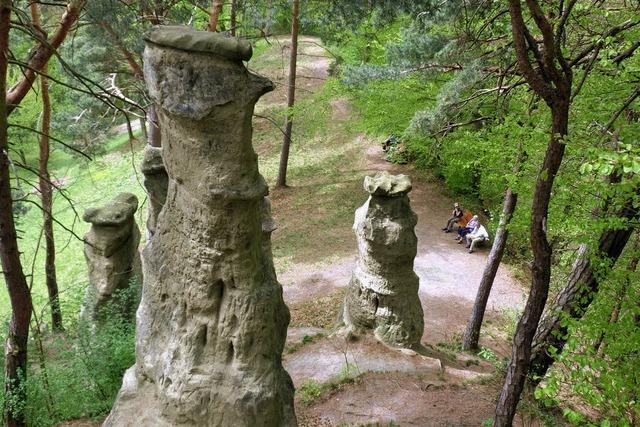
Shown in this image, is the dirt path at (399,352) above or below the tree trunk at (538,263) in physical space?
below

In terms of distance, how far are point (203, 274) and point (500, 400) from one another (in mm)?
3752

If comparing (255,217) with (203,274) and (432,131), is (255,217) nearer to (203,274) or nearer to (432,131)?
(203,274)

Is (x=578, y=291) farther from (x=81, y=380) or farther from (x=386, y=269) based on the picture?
(x=81, y=380)

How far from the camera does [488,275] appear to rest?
37.6ft

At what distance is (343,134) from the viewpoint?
28719mm

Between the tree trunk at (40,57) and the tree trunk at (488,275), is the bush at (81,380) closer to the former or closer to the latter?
the tree trunk at (40,57)

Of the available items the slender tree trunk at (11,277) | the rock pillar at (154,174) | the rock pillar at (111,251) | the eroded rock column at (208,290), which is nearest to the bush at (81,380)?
the slender tree trunk at (11,277)

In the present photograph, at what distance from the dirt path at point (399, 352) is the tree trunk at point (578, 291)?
58.4 inches

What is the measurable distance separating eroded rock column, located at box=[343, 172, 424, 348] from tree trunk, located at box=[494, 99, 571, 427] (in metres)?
4.06

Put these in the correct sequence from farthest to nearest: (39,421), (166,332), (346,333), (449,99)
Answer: (449,99) → (346,333) → (39,421) → (166,332)

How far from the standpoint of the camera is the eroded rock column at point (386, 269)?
9766mm

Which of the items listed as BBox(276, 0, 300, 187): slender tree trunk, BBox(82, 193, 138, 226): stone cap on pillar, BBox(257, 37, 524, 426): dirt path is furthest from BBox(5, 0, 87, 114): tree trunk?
BBox(276, 0, 300, 187): slender tree trunk

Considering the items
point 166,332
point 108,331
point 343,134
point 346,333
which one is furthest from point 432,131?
point 343,134

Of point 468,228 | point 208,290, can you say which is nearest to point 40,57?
A: point 208,290
